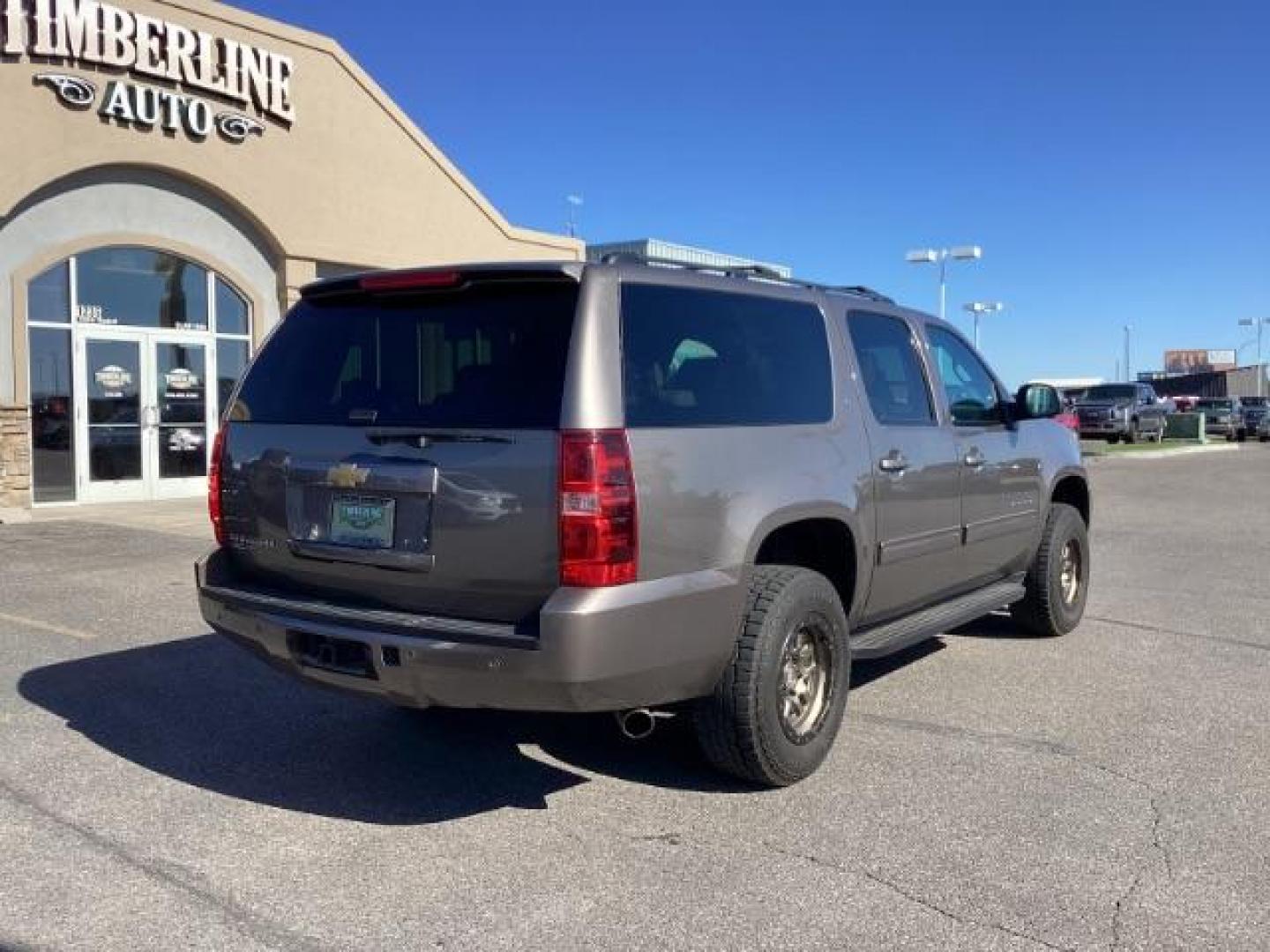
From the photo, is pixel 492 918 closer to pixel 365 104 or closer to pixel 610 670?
pixel 610 670

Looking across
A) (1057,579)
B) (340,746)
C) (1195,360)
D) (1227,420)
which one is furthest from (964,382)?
(1195,360)

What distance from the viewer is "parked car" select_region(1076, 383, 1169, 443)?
115ft

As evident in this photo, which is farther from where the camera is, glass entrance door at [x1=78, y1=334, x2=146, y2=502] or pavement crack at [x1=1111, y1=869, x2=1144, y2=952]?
glass entrance door at [x1=78, y1=334, x2=146, y2=502]

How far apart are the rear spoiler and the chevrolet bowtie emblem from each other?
0.70 meters

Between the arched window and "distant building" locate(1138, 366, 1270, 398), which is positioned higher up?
"distant building" locate(1138, 366, 1270, 398)

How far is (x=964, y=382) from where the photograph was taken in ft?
19.9

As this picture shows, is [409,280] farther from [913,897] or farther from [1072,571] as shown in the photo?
[1072,571]

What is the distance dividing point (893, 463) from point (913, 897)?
2100 millimetres

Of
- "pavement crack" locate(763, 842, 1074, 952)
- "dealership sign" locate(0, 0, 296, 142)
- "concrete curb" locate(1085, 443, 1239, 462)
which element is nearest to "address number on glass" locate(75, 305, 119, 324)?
"dealership sign" locate(0, 0, 296, 142)

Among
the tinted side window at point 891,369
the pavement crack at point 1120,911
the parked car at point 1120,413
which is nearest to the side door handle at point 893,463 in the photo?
the tinted side window at point 891,369

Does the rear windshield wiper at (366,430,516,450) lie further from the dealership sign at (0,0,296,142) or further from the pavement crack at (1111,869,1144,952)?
the dealership sign at (0,0,296,142)

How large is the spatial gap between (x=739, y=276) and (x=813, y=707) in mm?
1768

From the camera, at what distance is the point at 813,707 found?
450cm

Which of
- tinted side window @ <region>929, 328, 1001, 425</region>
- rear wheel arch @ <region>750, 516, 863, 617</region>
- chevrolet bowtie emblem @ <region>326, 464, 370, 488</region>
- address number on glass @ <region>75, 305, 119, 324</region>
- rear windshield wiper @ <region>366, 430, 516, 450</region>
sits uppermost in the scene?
address number on glass @ <region>75, 305, 119, 324</region>
